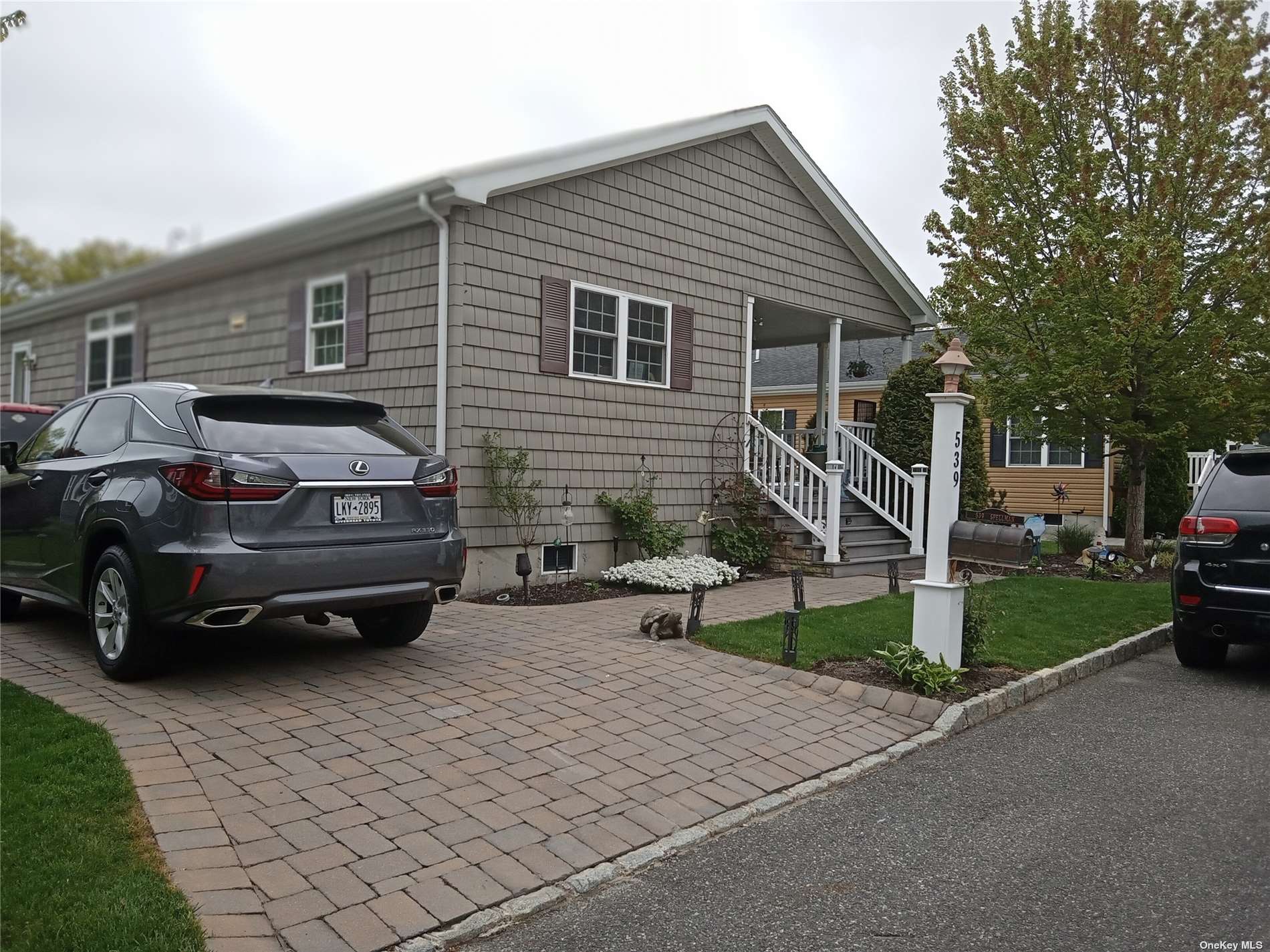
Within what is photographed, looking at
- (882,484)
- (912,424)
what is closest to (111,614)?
(882,484)

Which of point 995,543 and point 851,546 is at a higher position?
point 995,543

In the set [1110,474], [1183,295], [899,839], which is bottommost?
[899,839]

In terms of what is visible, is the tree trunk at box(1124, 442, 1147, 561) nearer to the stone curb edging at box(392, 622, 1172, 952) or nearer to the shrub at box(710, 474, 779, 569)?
the shrub at box(710, 474, 779, 569)

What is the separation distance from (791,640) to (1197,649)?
3.02 m

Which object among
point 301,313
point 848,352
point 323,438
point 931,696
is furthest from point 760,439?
point 848,352

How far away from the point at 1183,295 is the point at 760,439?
516 centimetres

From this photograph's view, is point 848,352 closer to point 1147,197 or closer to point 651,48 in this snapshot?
point 1147,197

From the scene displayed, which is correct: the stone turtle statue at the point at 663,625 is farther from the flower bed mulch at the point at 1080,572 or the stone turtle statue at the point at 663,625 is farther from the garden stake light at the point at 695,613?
the flower bed mulch at the point at 1080,572

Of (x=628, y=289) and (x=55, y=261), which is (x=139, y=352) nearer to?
(x=55, y=261)

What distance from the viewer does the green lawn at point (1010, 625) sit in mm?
6234

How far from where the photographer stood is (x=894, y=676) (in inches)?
221

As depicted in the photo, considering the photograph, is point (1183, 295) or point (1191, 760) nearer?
point (1191, 760)

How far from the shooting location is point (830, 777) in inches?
167

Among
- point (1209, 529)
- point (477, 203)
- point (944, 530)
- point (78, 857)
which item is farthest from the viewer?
point (477, 203)
